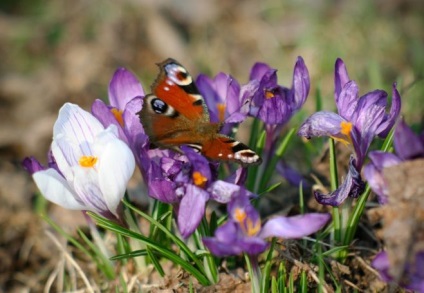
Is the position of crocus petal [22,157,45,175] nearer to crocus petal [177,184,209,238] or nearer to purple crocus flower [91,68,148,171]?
purple crocus flower [91,68,148,171]

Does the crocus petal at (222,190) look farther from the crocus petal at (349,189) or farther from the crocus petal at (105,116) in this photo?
the crocus petal at (105,116)

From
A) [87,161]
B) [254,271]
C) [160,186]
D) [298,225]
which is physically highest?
[87,161]

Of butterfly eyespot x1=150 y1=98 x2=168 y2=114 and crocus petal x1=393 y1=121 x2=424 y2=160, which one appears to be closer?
crocus petal x1=393 y1=121 x2=424 y2=160

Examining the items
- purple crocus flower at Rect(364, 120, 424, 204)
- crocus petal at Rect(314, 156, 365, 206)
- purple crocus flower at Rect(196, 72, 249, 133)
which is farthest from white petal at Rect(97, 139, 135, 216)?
purple crocus flower at Rect(364, 120, 424, 204)

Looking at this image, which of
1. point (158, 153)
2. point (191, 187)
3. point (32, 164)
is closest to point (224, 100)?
point (158, 153)

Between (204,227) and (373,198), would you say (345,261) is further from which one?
(204,227)

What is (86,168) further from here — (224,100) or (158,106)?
(224,100)
